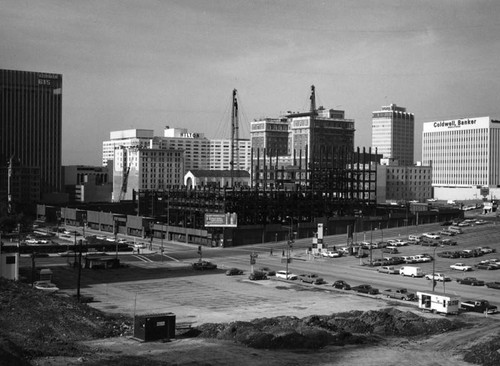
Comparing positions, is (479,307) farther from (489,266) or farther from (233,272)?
(233,272)

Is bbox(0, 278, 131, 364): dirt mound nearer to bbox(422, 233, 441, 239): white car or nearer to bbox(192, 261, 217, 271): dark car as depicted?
bbox(192, 261, 217, 271): dark car

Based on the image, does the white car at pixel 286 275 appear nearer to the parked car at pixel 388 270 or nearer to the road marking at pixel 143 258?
the parked car at pixel 388 270

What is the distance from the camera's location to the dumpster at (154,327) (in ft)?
113

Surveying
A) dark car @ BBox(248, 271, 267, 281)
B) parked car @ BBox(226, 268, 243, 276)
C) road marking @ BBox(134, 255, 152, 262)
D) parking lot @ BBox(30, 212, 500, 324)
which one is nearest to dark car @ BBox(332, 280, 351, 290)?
parking lot @ BBox(30, 212, 500, 324)

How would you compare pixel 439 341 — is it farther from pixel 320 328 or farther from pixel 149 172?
pixel 149 172

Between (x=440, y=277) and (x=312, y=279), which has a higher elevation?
(x=440, y=277)

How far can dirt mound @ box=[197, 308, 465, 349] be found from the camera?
33.6 meters

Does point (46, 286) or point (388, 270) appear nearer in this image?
point (46, 286)

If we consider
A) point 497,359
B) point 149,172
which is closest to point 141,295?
point 497,359

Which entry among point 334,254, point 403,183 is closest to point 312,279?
point 334,254

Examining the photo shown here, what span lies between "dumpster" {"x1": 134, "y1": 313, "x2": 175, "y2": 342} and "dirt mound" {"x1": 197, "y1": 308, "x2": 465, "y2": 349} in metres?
1.97

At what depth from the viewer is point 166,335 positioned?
3528 cm

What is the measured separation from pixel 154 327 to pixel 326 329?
9.21 metres

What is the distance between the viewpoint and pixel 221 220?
88688 mm
